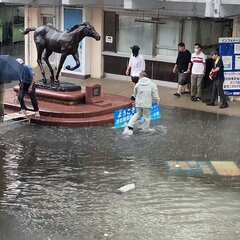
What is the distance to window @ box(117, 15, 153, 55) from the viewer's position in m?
18.0

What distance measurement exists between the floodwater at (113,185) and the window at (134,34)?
5.60 meters

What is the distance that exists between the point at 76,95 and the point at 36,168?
4466mm

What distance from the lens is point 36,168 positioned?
9938mm

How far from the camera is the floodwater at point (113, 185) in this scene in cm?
748

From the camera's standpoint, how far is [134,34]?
18.4 metres

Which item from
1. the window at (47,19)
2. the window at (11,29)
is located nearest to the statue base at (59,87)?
the window at (47,19)

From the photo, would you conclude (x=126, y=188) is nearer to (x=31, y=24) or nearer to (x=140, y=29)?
(x=140, y=29)

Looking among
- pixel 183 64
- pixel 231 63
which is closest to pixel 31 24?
pixel 183 64

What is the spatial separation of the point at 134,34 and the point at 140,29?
12.2 inches

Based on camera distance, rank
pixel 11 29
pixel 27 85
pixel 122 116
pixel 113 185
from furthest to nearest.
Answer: pixel 11 29
pixel 27 85
pixel 122 116
pixel 113 185

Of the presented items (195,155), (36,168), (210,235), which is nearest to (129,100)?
(195,155)

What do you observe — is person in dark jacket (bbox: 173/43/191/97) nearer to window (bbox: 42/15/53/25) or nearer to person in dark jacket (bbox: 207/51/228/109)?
person in dark jacket (bbox: 207/51/228/109)

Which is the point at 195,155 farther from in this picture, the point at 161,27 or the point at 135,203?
the point at 161,27

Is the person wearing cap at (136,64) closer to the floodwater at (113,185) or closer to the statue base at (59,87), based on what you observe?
the statue base at (59,87)
